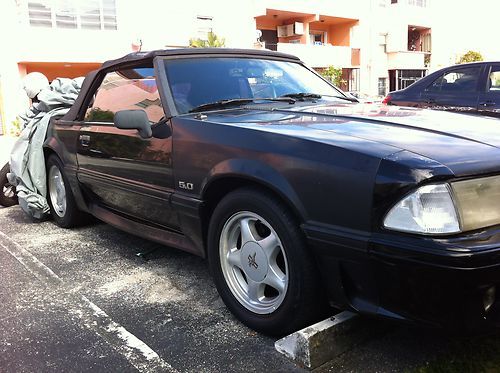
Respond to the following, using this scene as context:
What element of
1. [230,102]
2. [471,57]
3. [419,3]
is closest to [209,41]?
[230,102]

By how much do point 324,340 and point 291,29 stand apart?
27.2m

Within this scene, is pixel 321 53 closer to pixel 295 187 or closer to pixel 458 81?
pixel 458 81

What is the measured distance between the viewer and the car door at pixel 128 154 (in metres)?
3.13

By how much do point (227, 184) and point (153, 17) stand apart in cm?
1908

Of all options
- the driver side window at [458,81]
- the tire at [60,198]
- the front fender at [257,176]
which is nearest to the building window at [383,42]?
the driver side window at [458,81]

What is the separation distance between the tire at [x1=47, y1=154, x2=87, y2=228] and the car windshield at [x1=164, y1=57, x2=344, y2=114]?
181 centimetres

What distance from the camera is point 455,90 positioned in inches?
291

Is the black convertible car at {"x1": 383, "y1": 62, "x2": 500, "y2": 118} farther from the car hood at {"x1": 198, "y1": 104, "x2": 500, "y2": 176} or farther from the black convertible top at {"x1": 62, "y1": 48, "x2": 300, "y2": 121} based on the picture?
the car hood at {"x1": 198, "y1": 104, "x2": 500, "y2": 176}

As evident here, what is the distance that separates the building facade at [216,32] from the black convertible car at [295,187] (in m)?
7.01

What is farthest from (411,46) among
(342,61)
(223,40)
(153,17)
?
(153,17)

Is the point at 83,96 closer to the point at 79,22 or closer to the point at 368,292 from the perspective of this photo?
the point at 368,292

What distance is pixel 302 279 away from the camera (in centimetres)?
232

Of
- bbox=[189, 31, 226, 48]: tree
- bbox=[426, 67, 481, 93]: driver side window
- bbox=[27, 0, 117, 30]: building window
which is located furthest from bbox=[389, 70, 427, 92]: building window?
bbox=[426, 67, 481, 93]: driver side window

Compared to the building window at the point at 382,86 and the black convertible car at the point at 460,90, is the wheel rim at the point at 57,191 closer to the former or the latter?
the black convertible car at the point at 460,90
